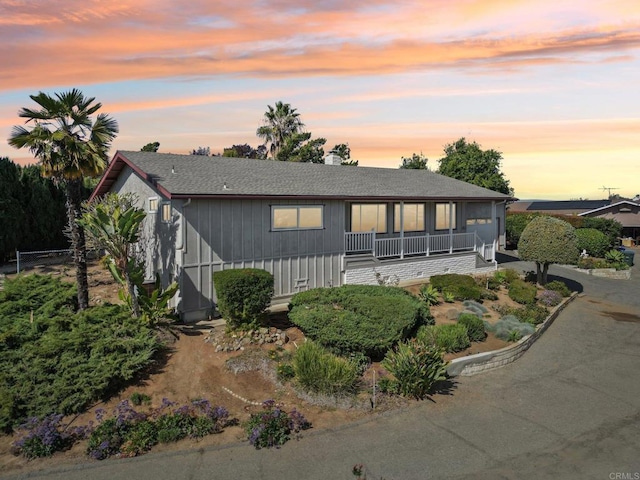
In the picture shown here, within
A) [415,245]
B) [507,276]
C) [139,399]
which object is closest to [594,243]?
[507,276]

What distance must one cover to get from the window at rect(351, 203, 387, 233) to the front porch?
0.67 meters

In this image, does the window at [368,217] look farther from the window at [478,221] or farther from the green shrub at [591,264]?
the green shrub at [591,264]

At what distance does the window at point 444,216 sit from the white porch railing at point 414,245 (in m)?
0.83

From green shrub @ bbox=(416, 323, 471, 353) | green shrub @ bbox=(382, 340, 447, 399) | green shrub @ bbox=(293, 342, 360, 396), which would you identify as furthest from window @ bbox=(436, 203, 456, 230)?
green shrub @ bbox=(293, 342, 360, 396)

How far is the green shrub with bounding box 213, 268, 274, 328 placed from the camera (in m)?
12.9

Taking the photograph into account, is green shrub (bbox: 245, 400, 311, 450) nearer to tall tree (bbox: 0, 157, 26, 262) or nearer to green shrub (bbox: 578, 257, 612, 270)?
tall tree (bbox: 0, 157, 26, 262)

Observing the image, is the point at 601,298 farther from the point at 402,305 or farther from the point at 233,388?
the point at 233,388

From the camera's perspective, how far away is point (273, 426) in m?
9.02

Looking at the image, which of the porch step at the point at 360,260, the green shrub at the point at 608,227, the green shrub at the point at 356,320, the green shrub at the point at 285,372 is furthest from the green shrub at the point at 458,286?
the green shrub at the point at 608,227

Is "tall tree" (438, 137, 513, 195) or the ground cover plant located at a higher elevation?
"tall tree" (438, 137, 513, 195)

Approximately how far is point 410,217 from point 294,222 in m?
7.84

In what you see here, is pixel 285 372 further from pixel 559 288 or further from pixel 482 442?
pixel 559 288

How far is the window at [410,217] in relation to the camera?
21969 millimetres

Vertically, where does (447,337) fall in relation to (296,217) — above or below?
below
